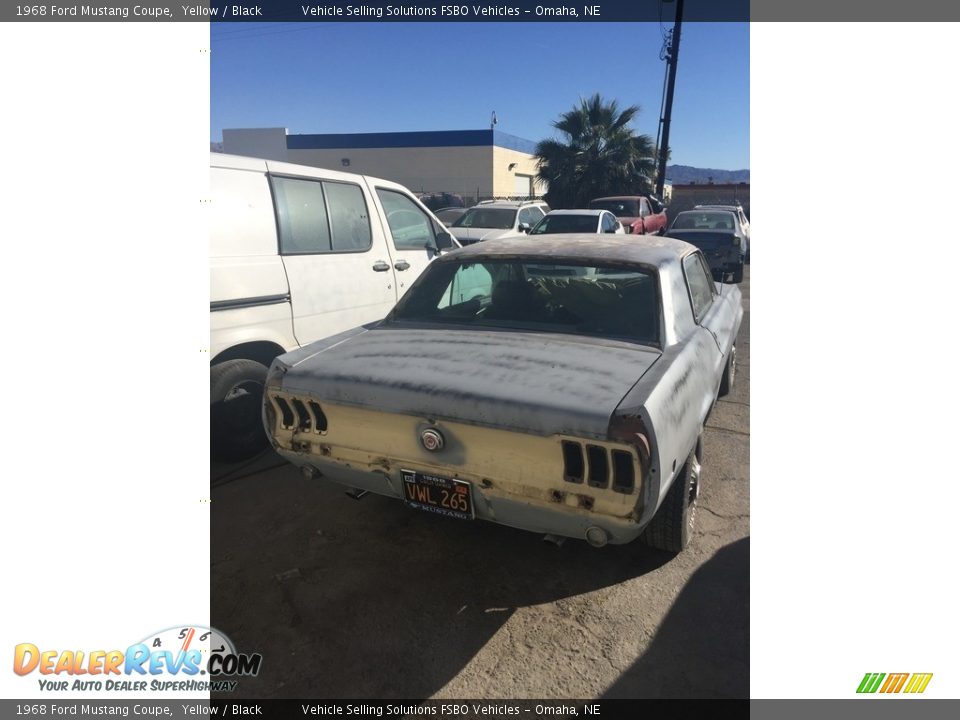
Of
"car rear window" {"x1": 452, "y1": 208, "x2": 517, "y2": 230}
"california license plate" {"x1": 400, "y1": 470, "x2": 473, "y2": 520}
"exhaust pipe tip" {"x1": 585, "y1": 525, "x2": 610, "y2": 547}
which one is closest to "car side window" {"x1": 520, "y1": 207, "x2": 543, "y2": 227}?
"car rear window" {"x1": 452, "y1": 208, "x2": 517, "y2": 230}

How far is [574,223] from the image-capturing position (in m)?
11.1

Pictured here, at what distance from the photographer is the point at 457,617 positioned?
251 centimetres

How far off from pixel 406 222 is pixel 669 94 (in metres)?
17.0

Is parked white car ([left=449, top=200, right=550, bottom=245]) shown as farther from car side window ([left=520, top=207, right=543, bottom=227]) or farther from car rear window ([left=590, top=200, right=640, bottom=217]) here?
car rear window ([left=590, top=200, right=640, bottom=217])

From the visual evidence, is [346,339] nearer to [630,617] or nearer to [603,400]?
[603,400]

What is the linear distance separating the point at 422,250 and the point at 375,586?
3283 mm

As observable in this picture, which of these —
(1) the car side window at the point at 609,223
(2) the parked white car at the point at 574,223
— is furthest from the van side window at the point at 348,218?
(1) the car side window at the point at 609,223

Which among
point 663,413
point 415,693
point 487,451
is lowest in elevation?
point 415,693

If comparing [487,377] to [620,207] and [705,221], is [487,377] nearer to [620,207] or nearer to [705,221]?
[705,221]

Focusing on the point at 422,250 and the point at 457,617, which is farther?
the point at 422,250

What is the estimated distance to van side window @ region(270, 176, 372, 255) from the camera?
3979 millimetres

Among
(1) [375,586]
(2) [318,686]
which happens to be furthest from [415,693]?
(1) [375,586]

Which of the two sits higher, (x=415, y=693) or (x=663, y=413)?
(x=663, y=413)

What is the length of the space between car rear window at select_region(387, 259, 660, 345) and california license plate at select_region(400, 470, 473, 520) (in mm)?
986
